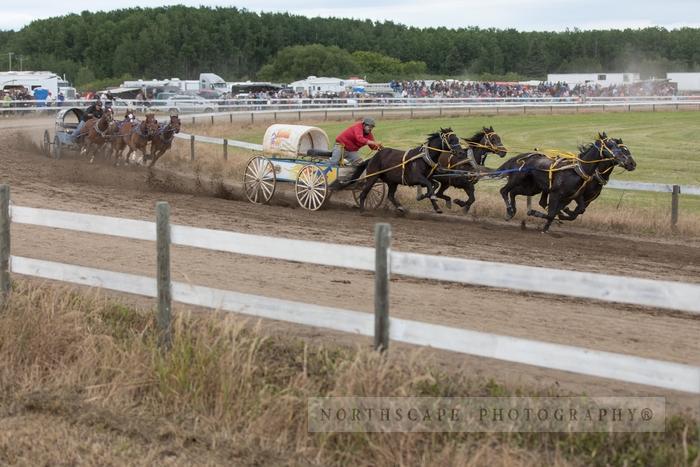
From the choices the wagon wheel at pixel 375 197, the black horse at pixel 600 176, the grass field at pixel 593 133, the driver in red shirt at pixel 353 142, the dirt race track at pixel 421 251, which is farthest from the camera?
the grass field at pixel 593 133

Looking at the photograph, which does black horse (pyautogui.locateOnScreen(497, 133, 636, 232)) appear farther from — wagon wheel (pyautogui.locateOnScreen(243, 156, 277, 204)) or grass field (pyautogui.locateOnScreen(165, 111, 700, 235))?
wagon wheel (pyautogui.locateOnScreen(243, 156, 277, 204))

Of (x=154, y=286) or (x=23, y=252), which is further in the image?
(x=23, y=252)

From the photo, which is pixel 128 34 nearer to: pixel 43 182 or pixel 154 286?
pixel 43 182

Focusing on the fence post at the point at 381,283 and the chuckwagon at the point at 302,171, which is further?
the chuckwagon at the point at 302,171

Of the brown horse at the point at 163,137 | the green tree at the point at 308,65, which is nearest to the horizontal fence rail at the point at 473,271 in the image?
the brown horse at the point at 163,137

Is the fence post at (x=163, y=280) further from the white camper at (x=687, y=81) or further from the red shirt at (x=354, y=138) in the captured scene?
the white camper at (x=687, y=81)

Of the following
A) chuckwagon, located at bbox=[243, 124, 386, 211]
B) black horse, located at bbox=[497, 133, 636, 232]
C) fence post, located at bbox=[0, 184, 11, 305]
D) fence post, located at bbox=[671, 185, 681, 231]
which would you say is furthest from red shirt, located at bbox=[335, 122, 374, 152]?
fence post, located at bbox=[0, 184, 11, 305]

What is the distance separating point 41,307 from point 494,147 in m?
10.9

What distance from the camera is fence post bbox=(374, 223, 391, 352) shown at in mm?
5871

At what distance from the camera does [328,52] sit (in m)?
124

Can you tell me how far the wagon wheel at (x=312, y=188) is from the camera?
687 inches

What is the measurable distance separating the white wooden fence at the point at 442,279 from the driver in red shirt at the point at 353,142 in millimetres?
9913

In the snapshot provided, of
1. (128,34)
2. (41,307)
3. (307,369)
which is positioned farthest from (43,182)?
(128,34)

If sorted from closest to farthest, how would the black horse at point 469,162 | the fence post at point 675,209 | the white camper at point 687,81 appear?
the fence post at point 675,209 < the black horse at point 469,162 < the white camper at point 687,81
